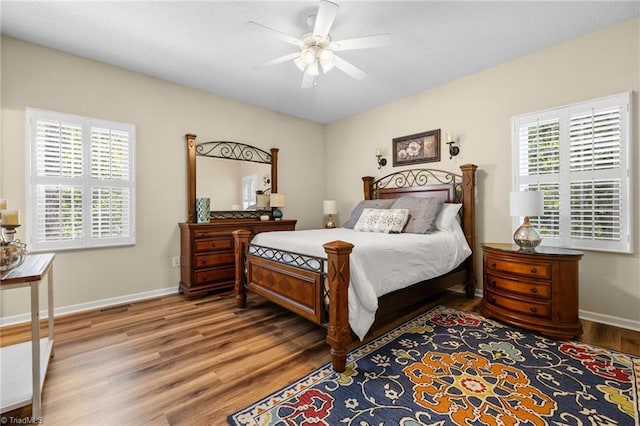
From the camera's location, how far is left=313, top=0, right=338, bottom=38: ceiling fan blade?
190 centimetres

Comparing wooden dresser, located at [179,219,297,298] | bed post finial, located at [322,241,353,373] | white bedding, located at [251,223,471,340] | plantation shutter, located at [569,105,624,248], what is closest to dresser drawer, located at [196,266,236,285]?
wooden dresser, located at [179,219,297,298]

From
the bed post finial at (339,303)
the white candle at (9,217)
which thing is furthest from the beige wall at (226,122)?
the bed post finial at (339,303)

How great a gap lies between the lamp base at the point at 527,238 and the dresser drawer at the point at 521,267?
0.52 ft

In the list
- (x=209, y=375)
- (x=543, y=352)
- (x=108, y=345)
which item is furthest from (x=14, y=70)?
(x=543, y=352)

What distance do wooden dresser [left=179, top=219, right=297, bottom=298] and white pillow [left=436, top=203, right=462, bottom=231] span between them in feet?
8.51

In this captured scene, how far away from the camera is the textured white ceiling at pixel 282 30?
7.63 ft

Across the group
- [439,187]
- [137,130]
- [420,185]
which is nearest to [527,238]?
[439,187]

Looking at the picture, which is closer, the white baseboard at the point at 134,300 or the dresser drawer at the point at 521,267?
the dresser drawer at the point at 521,267

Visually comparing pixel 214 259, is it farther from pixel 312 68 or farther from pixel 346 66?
pixel 346 66

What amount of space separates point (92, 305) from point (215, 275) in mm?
1301

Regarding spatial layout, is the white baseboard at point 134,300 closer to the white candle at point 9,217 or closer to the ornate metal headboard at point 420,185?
the ornate metal headboard at point 420,185

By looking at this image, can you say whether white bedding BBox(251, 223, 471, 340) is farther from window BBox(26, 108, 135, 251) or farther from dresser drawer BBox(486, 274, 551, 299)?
window BBox(26, 108, 135, 251)

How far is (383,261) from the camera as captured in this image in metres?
2.29

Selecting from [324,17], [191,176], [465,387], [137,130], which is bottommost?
[465,387]
